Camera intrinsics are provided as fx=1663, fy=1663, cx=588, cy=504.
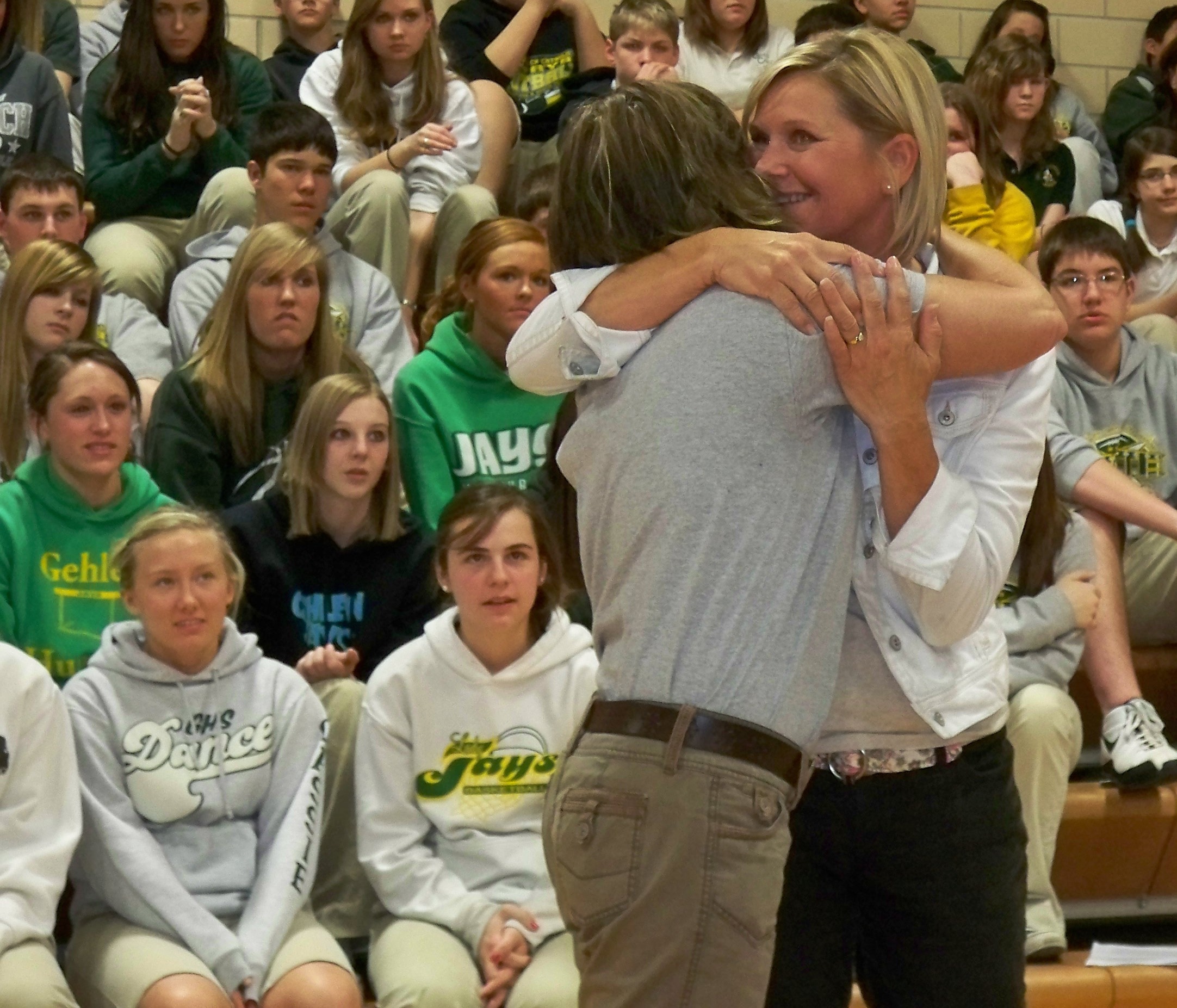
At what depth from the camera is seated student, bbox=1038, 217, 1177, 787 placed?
12.6ft

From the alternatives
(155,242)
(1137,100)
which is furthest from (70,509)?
(1137,100)

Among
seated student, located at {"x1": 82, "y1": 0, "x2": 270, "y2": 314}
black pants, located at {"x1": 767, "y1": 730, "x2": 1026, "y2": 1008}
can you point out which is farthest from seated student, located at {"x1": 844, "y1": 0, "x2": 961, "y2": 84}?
black pants, located at {"x1": 767, "y1": 730, "x2": 1026, "y2": 1008}

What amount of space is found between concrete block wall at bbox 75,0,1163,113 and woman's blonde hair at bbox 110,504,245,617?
15.4 feet

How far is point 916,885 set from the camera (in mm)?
1643

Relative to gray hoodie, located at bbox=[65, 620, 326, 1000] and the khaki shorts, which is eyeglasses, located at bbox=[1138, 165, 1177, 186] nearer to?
gray hoodie, located at bbox=[65, 620, 326, 1000]

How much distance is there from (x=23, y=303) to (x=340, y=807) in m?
1.54

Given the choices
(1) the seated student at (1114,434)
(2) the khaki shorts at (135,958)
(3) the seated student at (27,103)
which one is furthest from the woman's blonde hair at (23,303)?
(1) the seated student at (1114,434)

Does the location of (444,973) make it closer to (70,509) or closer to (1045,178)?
(70,509)

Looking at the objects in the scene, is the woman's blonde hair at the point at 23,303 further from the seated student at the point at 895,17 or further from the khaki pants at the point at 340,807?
the seated student at the point at 895,17

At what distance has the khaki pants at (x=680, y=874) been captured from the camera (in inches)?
56.6

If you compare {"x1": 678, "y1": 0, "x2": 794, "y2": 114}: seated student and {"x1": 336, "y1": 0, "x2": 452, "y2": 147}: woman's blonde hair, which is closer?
{"x1": 336, "y1": 0, "x2": 452, "y2": 147}: woman's blonde hair

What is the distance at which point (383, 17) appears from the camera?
204 inches

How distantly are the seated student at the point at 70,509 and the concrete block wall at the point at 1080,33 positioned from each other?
4.46 meters

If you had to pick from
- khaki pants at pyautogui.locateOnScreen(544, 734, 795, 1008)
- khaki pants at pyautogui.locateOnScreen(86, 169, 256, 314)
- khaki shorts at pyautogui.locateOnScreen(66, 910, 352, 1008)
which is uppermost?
khaki pants at pyautogui.locateOnScreen(86, 169, 256, 314)
